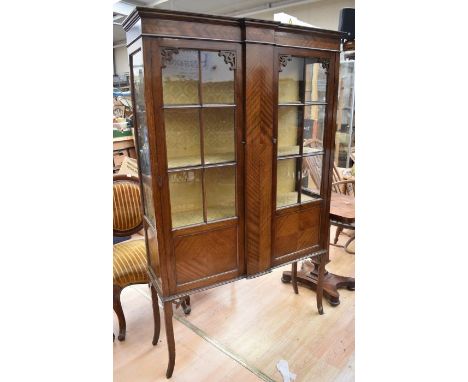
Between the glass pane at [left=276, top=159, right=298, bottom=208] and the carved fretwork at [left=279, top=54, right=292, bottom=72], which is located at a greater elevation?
the carved fretwork at [left=279, top=54, right=292, bottom=72]

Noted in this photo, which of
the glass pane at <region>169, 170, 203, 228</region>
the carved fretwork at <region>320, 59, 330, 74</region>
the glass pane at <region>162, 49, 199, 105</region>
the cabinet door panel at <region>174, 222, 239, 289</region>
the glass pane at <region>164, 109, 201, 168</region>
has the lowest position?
the cabinet door panel at <region>174, 222, 239, 289</region>

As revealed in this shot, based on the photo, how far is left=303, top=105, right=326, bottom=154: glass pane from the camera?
1673 mm

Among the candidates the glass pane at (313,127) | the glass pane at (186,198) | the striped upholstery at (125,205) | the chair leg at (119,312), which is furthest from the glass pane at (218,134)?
the chair leg at (119,312)

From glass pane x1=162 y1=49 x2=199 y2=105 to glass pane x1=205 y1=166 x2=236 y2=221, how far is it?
0.33 m

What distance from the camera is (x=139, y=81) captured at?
1314 millimetres

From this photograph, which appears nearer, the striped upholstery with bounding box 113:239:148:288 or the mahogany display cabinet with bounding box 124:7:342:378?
the mahogany display cabinet with bounding box 124:7:342:378

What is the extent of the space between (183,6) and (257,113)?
4923 millimetres

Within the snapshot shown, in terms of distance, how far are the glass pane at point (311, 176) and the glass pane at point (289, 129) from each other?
0.36 feet

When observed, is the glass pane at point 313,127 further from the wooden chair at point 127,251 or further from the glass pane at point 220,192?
the wooden chair at point 127,251

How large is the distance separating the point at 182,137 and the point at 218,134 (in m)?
0.16

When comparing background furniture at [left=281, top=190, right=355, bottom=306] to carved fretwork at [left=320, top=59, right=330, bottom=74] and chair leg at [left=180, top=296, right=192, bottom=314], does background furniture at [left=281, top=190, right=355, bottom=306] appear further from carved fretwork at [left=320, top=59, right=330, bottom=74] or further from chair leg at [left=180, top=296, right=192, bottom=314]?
carved fretwork at [left=320, top=59, right=330, bottom=74]

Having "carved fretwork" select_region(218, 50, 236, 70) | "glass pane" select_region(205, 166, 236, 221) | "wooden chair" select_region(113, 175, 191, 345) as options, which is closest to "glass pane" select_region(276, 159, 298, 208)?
"glass pane" select_region(205, 166, 236, 221)

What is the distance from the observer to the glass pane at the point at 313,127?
5.49 feet
